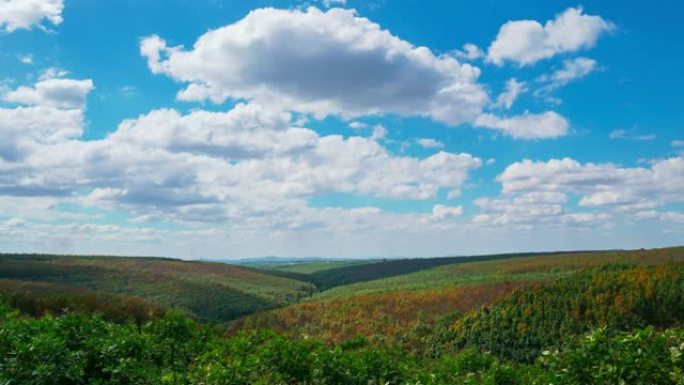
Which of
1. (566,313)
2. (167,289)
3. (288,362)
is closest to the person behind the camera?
(288,362)

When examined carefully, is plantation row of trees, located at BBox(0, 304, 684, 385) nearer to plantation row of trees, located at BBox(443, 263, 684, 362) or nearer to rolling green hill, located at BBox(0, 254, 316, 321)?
plantation row of trees, located at BBox(443, 263, 684, 362)

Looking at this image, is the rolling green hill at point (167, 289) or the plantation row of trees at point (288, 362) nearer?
the plantation row of trees at point (288, 362)

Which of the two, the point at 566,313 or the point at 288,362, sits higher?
the point at 288,362

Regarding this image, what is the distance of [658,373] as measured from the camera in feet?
26.0

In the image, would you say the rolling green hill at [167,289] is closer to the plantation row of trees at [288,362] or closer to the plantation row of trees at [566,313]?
the plantation row of trees at [566,313]

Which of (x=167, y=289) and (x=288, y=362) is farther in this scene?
(x=167, y=289)

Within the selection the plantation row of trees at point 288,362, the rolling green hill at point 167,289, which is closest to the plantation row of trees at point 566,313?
the plantation row of trees at point 288,362

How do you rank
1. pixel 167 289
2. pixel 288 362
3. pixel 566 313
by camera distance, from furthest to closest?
pixel 167 289
pixel 566 313
pixel 288 362

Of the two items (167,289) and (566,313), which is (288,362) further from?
(167,289)

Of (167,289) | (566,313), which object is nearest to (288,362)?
(566,313)

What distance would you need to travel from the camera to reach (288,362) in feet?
28.4

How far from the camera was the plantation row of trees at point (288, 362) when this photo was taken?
798 cm

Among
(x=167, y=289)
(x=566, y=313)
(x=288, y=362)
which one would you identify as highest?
(x=288, y=362)

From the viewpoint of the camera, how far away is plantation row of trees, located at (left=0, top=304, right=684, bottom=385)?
798 cm
